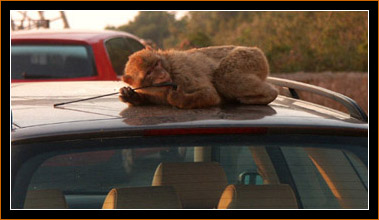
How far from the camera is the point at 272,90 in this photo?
394 cm

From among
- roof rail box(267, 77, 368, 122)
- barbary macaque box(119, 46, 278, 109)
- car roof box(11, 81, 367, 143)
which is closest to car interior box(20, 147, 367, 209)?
car roof box(11, 81, 367, 143)

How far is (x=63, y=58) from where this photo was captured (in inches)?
348

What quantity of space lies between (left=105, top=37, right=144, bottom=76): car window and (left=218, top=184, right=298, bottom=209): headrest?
5344 millimetres

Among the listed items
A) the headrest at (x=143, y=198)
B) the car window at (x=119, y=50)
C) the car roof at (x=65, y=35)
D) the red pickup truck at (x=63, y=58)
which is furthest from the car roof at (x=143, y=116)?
the car roof at (x=65, y=35)

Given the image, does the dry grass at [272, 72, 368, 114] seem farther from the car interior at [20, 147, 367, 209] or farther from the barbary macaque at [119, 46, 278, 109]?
the car interior at [20, 147, 367, 209]

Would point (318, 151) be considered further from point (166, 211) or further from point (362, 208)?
point (166, 211)

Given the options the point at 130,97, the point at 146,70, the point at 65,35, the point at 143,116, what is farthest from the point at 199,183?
the point at 65,35

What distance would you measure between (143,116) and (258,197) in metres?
0.55

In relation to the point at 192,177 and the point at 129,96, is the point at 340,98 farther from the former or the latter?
the point at 129,96

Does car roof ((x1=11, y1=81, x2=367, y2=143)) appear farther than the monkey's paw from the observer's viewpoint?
No

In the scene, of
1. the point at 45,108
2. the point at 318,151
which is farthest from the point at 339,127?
the point at 45,108

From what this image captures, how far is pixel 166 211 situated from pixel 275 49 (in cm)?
1452

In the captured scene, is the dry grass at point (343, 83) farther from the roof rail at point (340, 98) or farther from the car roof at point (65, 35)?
the roof rail at point (340, 98)

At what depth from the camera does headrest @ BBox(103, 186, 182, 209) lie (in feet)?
9.54
